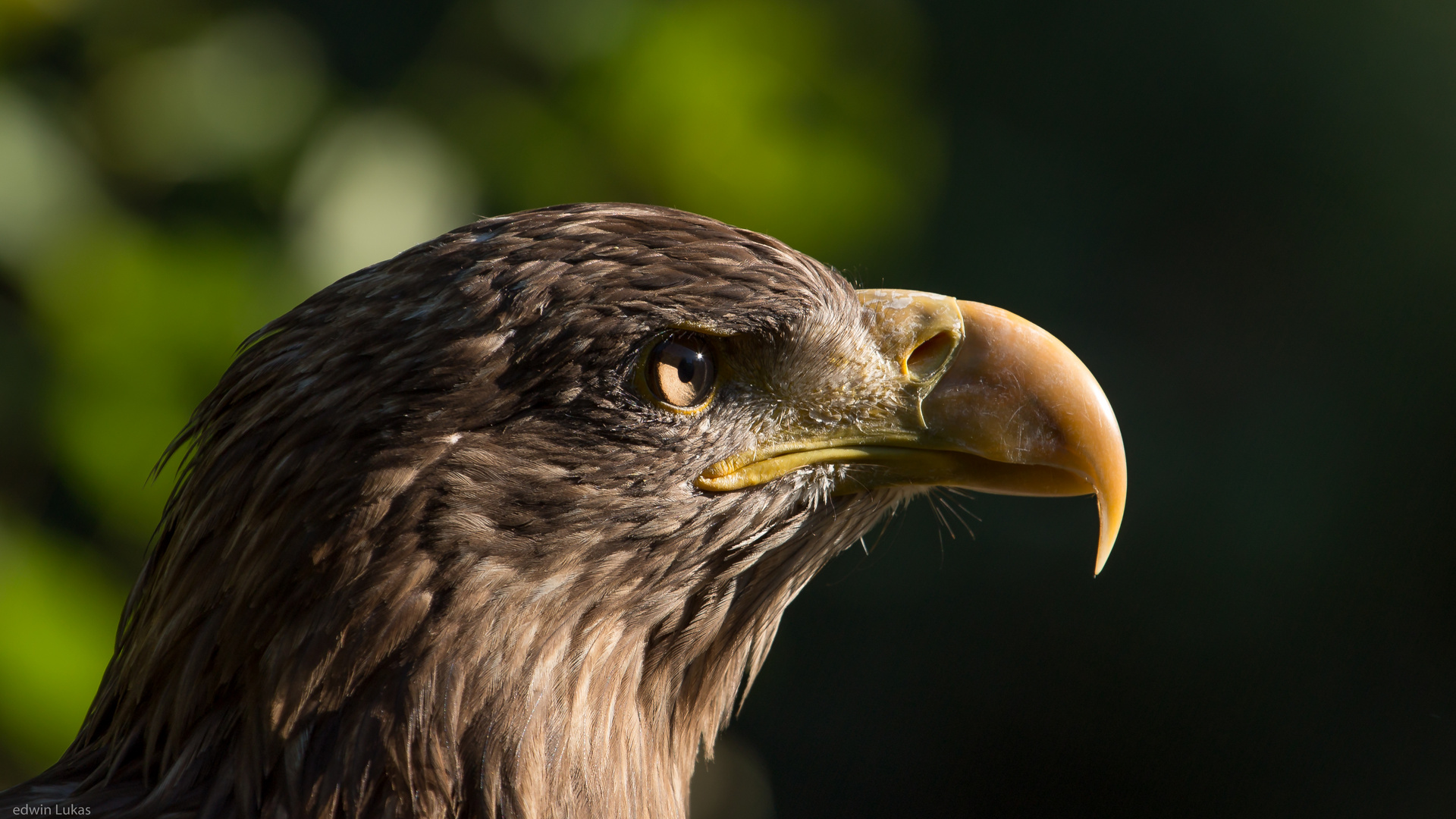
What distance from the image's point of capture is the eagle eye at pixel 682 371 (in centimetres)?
173

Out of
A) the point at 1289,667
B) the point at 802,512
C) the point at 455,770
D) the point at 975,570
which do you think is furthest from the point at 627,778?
the point at 1289,667

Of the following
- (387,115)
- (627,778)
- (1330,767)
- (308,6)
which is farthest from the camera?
(1330,767)

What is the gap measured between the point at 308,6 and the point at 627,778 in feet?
11.1

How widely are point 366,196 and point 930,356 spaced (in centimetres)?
194

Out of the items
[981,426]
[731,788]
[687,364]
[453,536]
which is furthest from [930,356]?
[731,788]

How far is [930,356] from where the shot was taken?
1947 millimetres

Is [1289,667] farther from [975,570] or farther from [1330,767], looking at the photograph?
[975,570]

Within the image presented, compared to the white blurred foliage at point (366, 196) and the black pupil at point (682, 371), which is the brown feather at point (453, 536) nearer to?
the black pupil at point (682, 371)

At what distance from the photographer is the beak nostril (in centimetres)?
193

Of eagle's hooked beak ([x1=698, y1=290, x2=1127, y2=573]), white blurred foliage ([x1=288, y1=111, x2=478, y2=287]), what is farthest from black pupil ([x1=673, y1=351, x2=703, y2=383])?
white blurred foliage ([x1=288, y1=111, x2=478, y2=287])

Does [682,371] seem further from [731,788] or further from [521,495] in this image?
[731,788]

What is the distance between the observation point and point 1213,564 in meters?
4.64

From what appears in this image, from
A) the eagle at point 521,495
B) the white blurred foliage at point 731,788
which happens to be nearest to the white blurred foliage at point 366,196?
the eagle at point 521,495

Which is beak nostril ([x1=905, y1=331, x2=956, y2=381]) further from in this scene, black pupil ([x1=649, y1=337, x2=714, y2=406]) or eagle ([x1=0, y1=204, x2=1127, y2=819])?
black pupil ([x1=649, y1=337, x2=714, y2=406])
